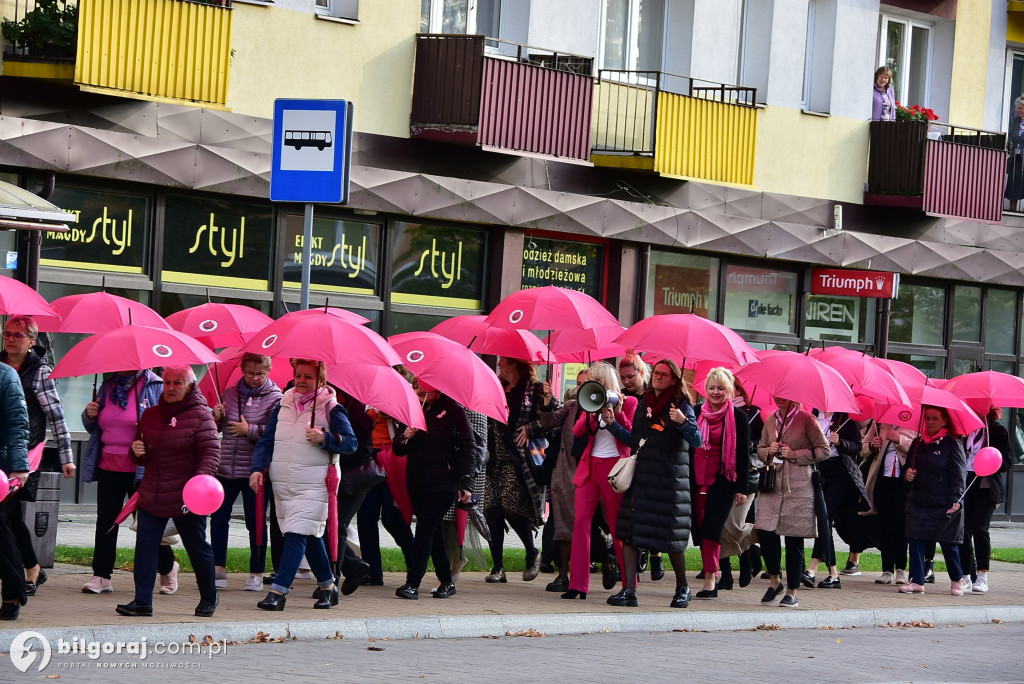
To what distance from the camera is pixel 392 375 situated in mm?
10656

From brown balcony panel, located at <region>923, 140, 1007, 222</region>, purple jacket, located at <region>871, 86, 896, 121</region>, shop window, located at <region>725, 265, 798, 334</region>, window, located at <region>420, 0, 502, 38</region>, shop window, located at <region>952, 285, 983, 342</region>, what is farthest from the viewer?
shop window, located at <region>952, 285, 983, 342</region>

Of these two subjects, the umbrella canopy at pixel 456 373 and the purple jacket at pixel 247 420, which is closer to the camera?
the umbrella canopy at pixel 456 373

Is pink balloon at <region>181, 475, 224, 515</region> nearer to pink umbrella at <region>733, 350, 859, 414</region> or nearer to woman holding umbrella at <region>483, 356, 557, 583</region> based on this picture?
woman holding umbrella at <region>483, 356, 557, 583</region>

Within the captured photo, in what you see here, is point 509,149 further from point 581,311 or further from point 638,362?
point 638,362

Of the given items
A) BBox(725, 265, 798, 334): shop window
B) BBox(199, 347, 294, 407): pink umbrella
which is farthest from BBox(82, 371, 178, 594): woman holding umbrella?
BBox(725, 265, 798, 334): shop window

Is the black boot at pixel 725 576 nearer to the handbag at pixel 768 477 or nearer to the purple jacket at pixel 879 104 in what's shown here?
the handbag at pixel 768 477

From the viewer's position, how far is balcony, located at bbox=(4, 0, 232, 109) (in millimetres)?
15828

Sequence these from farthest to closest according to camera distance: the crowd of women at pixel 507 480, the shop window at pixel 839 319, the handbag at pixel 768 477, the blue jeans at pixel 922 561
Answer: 1. the shop window at pixel 839 319
2. the blue jeans at pixel 922 561
3. the handbag at pixel 768 477
4. the crowd of women at pixel 507 480

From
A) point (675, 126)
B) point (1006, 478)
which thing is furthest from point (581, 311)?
point (1006, 478)

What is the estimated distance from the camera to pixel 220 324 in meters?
13.0

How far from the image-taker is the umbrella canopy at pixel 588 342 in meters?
14.6

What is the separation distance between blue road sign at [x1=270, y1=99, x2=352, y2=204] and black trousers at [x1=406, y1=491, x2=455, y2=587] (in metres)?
2.30

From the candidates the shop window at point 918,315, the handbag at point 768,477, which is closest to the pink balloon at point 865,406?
the handbag at point 768,477

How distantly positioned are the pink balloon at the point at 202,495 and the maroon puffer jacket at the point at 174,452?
0.79 ft
